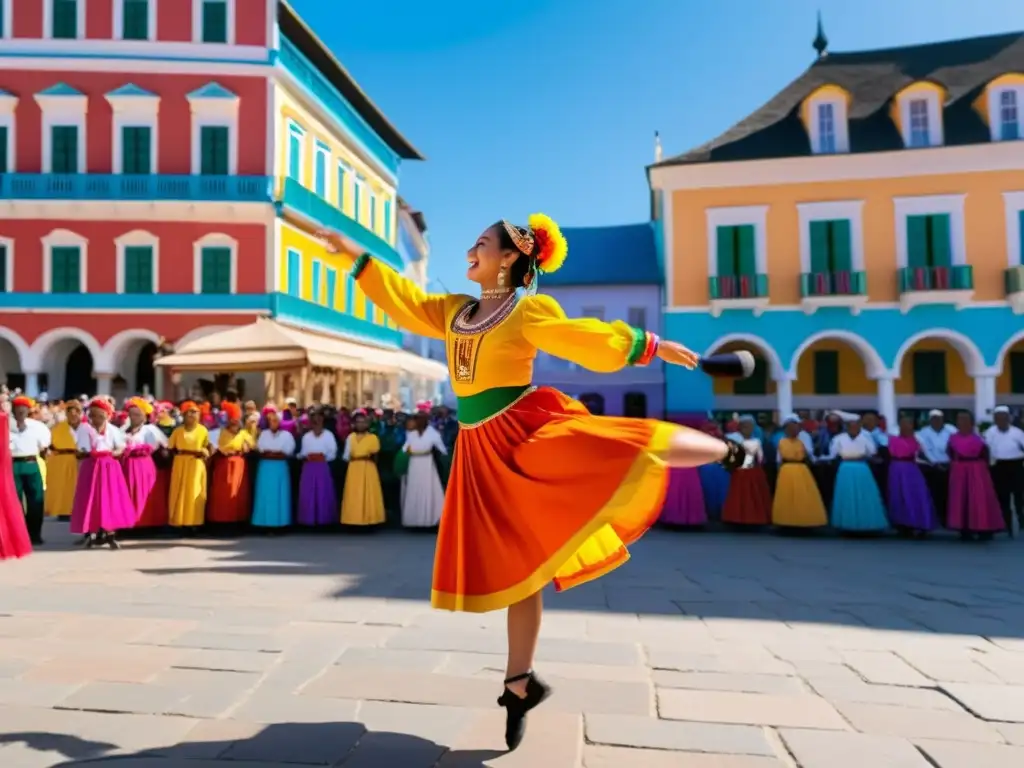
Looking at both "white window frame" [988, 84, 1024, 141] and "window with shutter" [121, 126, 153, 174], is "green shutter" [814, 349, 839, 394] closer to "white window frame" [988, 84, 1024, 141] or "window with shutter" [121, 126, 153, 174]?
"white window frame" [988, 84, 1024, 141]

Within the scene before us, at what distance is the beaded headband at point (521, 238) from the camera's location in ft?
11.2

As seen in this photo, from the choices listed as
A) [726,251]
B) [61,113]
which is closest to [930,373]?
[726,251]

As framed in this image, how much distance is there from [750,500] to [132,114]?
63.5 ft

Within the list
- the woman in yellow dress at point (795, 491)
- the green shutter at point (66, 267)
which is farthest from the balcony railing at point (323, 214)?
the woman in yellow dress at point (795, 491)

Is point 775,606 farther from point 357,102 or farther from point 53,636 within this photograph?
point 357,102

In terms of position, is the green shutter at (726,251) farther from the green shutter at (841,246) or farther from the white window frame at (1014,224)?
the white window frame at (1014,224)

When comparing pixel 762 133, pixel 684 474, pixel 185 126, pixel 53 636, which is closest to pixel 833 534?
pixel 684 474

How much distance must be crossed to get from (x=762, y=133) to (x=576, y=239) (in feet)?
38.9

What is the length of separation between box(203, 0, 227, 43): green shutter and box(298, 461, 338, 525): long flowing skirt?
16.1 m

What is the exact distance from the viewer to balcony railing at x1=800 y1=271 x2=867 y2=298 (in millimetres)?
20203

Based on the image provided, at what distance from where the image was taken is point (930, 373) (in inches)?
878

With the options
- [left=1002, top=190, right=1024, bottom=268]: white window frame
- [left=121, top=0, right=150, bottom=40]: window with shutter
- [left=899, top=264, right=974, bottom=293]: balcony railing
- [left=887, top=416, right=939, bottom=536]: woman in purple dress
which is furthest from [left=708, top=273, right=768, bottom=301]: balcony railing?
[left=121, top=0, right=150, bottom=40]: window with shutter

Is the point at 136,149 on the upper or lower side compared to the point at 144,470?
upper

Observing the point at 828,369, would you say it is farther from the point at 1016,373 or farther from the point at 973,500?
the point at 973,500
